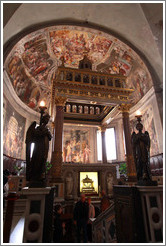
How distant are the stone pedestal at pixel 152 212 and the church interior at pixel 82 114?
0.7 inches

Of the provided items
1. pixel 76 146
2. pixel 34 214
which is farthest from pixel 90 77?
pixel 76 146

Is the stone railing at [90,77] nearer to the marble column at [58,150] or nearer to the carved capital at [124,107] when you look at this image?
the carved capital at [124,107]

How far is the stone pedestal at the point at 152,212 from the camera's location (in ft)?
8.79

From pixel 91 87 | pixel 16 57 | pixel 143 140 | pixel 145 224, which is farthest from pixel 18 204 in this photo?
pixel 16 57

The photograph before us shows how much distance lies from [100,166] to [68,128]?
9348 millimetres

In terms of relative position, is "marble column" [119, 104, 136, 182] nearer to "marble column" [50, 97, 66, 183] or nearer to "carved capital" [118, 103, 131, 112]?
"carved capital" [118, 103, 131, 112]

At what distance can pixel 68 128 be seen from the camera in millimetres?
17750

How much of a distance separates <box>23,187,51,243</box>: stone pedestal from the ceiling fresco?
33.5 feet

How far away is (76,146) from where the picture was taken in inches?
680

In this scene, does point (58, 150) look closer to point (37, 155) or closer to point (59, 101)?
point (59, 101)

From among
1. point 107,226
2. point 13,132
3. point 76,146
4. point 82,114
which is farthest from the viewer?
point 76,146

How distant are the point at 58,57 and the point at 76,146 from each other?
33.1ft

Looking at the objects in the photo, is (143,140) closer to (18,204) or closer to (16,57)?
(18,204)

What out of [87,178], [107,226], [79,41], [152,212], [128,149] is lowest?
[107,226]
